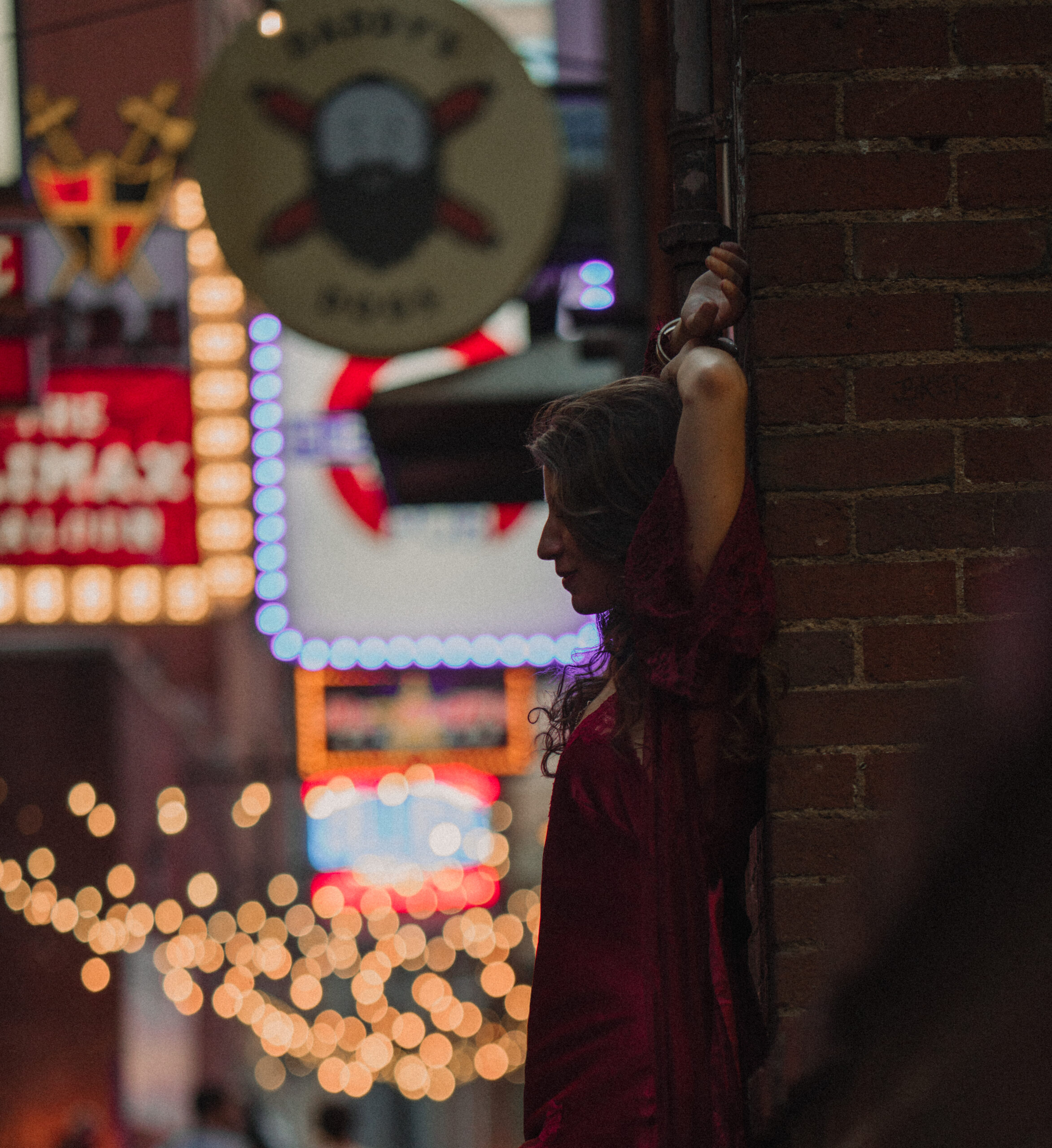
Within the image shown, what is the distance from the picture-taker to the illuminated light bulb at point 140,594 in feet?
26.7

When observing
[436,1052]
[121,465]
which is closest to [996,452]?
[121,465]

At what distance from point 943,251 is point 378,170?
3.01 m

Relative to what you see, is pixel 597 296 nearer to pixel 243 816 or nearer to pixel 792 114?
pixel 792 114

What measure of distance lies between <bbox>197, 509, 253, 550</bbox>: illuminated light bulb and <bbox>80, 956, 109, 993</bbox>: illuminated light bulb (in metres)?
5.91

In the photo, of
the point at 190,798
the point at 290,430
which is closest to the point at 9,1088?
the point at 190,798

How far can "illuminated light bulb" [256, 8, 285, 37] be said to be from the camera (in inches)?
198

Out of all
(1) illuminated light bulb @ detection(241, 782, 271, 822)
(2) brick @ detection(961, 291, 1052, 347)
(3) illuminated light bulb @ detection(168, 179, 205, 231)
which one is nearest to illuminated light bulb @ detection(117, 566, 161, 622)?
(3) illuminated light bulb @ detection(168, 179, 205, 231)

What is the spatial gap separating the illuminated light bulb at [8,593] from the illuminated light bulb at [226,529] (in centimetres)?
92

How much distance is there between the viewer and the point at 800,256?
2359 mm

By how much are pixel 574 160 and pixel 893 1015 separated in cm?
530

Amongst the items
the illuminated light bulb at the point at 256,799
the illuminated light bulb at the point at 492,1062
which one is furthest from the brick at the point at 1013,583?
the illuminated light bulb at the point at 492,1062

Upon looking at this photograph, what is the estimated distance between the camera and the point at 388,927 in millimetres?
18578

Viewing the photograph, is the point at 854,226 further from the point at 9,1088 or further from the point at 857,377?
the point at 9,1088

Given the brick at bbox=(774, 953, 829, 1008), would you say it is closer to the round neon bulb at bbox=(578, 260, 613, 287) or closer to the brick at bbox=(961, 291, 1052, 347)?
the brick at bbox=(961, 291, 1052, 347)
